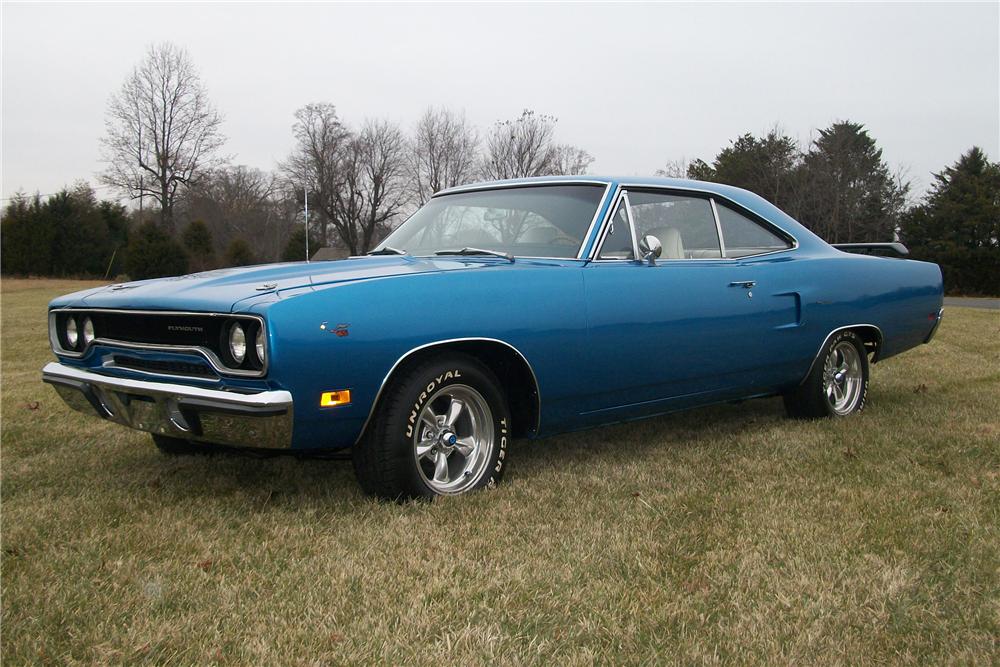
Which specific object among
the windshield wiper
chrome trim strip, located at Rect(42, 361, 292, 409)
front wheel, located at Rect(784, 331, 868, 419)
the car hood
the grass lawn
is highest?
the windshield wiper

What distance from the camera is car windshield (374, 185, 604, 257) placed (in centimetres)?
411

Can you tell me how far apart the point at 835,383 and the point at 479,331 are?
2964 millimetres

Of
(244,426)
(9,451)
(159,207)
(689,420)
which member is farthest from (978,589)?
(159,207)

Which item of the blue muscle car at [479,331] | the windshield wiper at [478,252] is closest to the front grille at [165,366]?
A: the blue muscle car at [479,331]

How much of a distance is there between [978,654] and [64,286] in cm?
3261

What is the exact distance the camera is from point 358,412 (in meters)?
3.11

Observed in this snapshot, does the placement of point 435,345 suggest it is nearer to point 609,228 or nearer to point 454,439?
point 454,439

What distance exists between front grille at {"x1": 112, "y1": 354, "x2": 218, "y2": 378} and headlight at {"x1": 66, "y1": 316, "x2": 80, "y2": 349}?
379 millimetres

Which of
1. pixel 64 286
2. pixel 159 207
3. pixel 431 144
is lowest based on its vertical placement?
pixel 64 286

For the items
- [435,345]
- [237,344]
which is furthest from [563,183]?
[237,344]

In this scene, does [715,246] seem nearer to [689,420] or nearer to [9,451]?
[689,420]

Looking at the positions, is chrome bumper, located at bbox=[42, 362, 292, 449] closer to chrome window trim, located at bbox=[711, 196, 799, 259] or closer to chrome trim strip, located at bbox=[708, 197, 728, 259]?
chrome trim strip, located at bbox=[708, 197, 728, 259]

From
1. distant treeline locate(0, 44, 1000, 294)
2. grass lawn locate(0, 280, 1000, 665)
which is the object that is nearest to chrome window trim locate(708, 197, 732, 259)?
grass lawn locate(0, 280, 1000, 665)

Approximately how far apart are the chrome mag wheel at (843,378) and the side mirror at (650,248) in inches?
68.0
